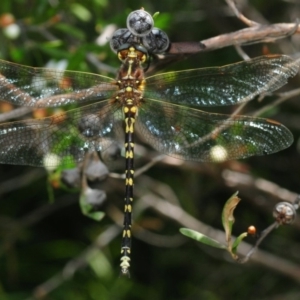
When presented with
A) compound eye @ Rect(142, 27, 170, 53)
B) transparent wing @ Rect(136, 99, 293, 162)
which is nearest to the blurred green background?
transparent wing @ Rect(136, 99, 293, 162)

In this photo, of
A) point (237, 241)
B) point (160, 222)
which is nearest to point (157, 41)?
point (237, 241)

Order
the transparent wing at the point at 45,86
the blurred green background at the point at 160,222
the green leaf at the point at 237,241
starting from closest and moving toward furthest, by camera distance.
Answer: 1. the green leaf at the point at 237,241
2. the transparent wing at the point at 45,86
3. the blurred green background at the point at 160,222

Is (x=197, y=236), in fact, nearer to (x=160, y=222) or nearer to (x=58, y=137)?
(x=58, y=137)

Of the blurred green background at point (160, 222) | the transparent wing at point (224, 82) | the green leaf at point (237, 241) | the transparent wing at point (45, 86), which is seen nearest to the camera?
the green leaf at point (237, 241)

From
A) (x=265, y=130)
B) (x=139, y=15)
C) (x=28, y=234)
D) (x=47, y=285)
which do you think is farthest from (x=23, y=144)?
(x=28, y=234)

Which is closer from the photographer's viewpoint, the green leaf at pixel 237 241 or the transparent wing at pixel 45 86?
the green leaf at pixel 237 241

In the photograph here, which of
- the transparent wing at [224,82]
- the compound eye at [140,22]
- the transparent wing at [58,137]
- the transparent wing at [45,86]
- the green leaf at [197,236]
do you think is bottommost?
the green leaf at [197,236]

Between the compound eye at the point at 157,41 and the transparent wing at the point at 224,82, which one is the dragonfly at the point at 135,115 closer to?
the transparent wing at the point at 224,82

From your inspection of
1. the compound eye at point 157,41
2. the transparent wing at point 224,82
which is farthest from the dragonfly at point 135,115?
the compound eye at point 157,41
